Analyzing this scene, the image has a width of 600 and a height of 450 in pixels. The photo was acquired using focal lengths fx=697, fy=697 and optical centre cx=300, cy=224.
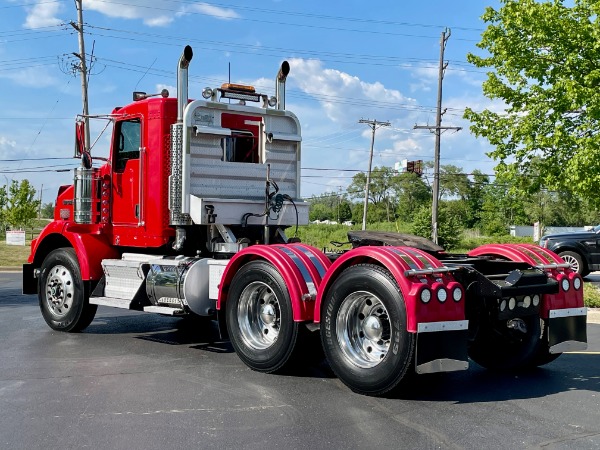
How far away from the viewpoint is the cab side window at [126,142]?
920 centimetres

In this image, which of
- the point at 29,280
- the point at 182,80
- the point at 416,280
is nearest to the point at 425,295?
the point at 416,280

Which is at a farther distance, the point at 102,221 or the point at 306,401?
the point at 102,221

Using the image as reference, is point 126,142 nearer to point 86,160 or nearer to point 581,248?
point 86,160

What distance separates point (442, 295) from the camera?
580 cm

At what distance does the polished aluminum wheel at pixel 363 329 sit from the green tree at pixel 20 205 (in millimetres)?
42562

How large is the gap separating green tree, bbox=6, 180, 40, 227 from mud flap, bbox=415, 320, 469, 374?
4339 centimetres

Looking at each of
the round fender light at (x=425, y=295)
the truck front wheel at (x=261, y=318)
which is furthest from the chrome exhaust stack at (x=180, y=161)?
the round fender light at (x=425, y=295)

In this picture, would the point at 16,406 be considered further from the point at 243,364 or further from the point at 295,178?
the point at 295,178

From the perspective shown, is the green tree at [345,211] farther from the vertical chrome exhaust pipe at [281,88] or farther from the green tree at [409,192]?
the vertical chrome exhaust pipe at [281,88]

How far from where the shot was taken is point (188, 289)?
8.25 m

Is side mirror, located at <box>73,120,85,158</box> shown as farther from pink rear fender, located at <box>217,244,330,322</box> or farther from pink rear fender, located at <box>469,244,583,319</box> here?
pink rear fender, located at <box>469,244,583,319</box>

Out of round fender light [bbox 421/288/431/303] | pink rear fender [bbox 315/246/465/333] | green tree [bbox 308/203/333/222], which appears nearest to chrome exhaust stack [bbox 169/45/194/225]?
pink rear fender [bbox 315/246/465/333]

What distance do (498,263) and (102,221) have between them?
18.0ft

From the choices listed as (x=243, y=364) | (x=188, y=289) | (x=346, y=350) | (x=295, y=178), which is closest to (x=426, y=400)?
(x=346, y=350)
